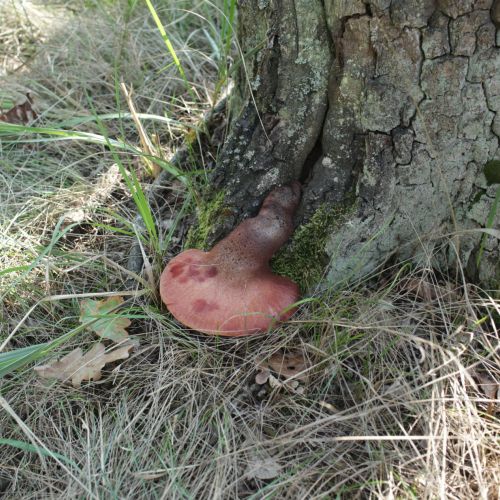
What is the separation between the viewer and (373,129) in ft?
6.92

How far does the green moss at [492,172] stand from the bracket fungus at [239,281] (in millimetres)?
853

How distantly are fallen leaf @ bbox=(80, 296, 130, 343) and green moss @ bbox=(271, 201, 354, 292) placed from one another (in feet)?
2.55

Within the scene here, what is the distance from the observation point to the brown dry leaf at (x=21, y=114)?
3516mm

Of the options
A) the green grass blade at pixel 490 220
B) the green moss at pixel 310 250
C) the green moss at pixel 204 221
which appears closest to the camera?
the green grass blade at pixel 490 220

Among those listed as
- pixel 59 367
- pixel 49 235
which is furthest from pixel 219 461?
pixel 49 235

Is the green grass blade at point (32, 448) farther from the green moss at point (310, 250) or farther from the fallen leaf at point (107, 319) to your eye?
the green moss at point (310, 250)

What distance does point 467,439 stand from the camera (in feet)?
5.58

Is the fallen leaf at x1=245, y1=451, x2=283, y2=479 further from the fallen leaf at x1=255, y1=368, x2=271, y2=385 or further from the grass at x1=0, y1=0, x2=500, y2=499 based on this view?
the fallen leaf at x1=255, y1=368, x2=271, y2=385

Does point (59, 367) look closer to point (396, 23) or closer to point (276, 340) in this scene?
point (276, 340)

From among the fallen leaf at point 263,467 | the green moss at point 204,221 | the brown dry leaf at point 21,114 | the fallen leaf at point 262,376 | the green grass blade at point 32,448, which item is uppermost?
the brown dry leaf at point 21,114

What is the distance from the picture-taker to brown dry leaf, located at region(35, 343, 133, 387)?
2092mm

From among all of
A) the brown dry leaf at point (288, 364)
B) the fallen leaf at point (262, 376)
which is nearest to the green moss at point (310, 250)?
the brown dry leaf at point (288, 364)

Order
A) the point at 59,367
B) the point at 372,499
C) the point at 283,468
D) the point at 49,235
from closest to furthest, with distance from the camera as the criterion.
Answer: the point at 372,499
the point at 283,468
the point at 59,367
the point at 49,235

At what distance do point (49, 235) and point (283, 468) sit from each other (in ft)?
6.14
